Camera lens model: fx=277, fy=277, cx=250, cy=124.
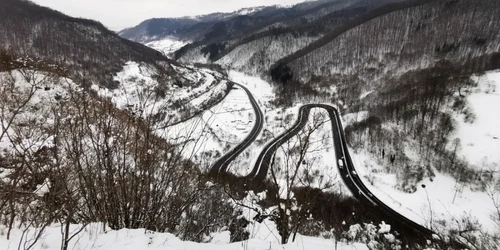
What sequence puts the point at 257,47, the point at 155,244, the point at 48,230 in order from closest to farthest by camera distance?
the point at 155,244
the point at 48,230
the point at 257,47

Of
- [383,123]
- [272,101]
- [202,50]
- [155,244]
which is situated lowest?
[155,244]

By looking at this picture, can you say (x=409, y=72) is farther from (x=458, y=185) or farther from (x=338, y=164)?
(x=338, y=164)

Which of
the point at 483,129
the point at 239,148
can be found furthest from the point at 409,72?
the point at 239,148

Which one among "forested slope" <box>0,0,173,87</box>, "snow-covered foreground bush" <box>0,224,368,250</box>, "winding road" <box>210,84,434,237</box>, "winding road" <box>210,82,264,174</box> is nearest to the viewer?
"snow-covered foreground bush" <box>0,224,368,250</box>

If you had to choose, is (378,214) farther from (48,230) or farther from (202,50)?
(202,50)

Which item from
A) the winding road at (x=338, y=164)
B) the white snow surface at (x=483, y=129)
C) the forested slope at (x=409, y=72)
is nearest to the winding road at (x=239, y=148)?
the winding road at (x=338, y=164)

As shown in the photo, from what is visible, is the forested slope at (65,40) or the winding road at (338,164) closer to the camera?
the winding road at (338,164)

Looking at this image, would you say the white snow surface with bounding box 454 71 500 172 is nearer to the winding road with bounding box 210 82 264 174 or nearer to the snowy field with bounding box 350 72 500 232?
the snowy field with bounding box 350 72 500 232

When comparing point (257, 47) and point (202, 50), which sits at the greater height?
point (202, 50)

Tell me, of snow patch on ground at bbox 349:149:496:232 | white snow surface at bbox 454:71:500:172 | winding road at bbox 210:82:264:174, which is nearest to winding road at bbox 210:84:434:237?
winding road at bbox 210:82:264:174

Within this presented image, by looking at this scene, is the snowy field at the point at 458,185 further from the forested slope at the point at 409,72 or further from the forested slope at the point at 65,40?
the forested slope at the point at 65,40

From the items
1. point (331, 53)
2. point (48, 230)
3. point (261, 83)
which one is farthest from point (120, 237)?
point (331, 53)
